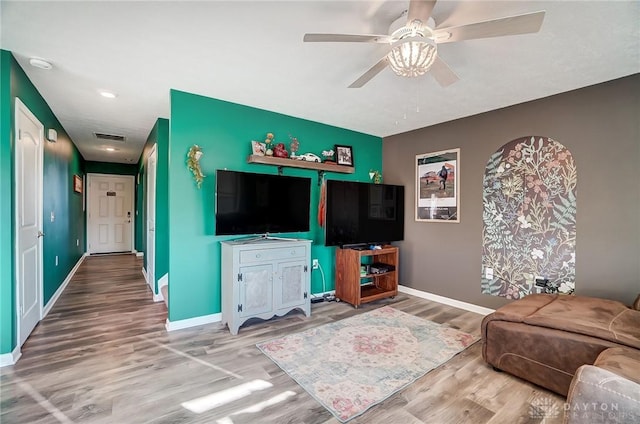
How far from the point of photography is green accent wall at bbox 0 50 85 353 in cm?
216

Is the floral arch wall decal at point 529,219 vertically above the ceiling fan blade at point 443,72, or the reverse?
the ceiling fan blade at point 443,72

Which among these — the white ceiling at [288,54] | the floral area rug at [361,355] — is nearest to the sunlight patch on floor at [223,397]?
the floral area rug at [361,355]

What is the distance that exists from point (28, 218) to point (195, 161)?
1.54 metres

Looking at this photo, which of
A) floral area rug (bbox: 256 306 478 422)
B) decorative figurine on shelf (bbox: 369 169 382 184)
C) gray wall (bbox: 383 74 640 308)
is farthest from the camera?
decorative figurine on shelf (bbox: 369 169 382 184)

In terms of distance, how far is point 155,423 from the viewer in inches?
63.9

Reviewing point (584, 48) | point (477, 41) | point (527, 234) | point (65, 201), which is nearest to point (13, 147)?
point (65, 201)

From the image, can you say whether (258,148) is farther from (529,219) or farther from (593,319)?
(593,319)

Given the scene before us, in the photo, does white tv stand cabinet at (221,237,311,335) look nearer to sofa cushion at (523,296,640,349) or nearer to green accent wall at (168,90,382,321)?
green accent wall at (168,90,382,321)

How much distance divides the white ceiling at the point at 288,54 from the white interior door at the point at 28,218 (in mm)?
492

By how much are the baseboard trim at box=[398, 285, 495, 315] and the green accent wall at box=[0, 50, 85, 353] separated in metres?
4.20

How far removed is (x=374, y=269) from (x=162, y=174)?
3.04 m

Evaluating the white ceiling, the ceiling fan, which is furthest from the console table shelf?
the ceiling fan

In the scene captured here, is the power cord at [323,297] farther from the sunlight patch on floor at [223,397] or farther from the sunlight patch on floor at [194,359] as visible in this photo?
the sunlight patch on floor at [223,397]

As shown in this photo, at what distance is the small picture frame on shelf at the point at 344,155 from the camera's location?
13.2 ft
